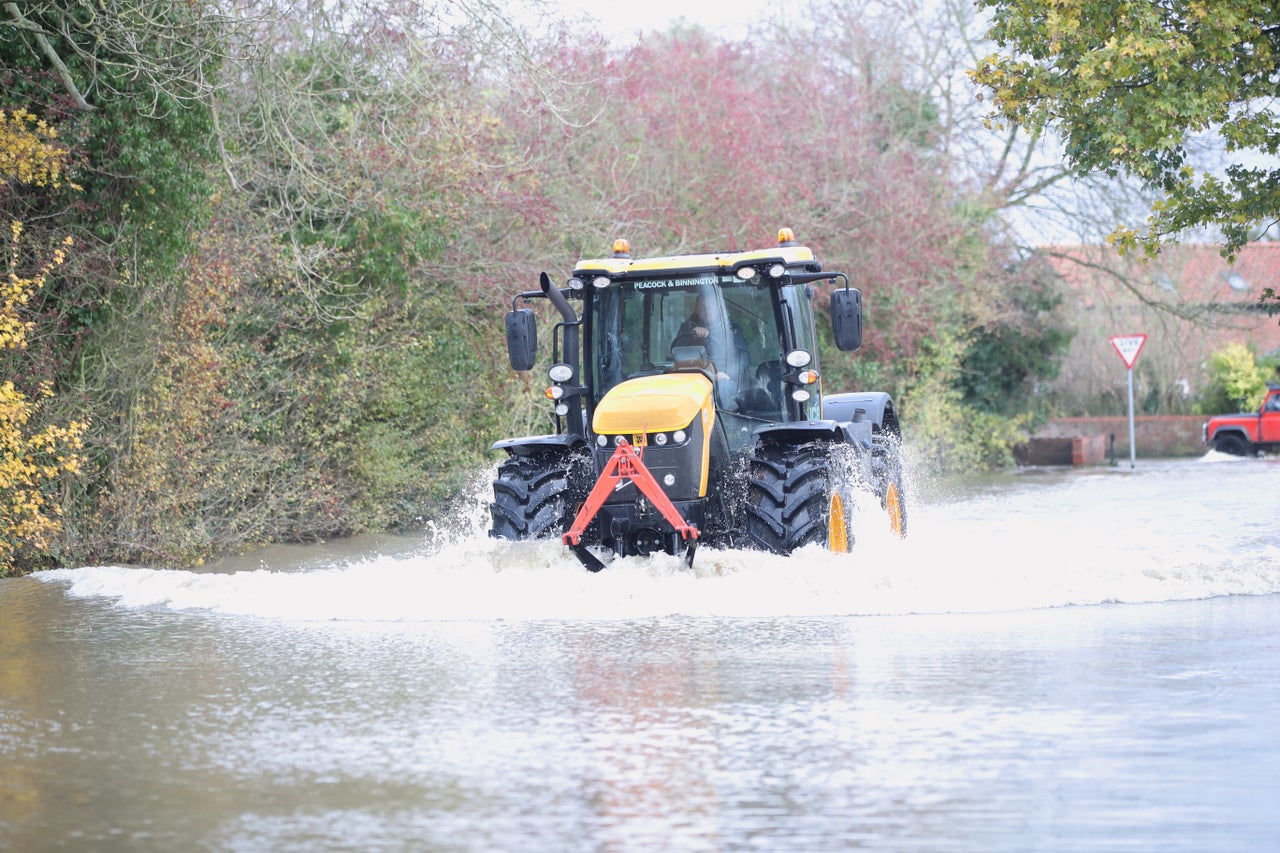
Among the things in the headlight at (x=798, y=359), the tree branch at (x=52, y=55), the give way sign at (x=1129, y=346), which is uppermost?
the tree branch at (x=52, y=55)

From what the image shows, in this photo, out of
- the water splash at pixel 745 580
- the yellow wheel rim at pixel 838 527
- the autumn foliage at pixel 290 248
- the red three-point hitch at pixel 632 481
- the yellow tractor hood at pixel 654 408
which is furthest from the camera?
the autumn foliage at pixel 290 248

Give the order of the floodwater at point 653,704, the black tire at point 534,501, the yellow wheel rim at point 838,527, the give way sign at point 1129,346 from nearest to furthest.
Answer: the floodwater at point 653,704 < the yellow wheel rim at point 838,527 < the black tire at point 534,501 < the give way sign at point 1129,346

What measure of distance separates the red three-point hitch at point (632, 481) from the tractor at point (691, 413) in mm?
182

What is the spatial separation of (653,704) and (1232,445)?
35.9 meters

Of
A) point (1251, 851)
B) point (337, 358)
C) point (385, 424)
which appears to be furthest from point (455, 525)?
point (1251, 851)

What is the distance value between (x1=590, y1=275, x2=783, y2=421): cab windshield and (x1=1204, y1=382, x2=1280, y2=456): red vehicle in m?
29.4

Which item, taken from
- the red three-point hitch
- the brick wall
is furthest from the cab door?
the red three-point hitch

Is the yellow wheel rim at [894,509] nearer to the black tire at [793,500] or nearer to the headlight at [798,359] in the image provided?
the headlight at [798,359]

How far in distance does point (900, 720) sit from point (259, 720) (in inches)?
123

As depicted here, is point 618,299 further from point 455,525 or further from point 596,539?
point 455,525

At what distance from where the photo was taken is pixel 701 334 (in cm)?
1415

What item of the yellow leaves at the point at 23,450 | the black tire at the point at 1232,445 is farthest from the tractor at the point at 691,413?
the black tire at the point at 1232,445

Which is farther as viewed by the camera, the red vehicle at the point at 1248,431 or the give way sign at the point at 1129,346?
the red vehicle at the point at 1248,431

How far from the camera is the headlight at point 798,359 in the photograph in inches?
555
